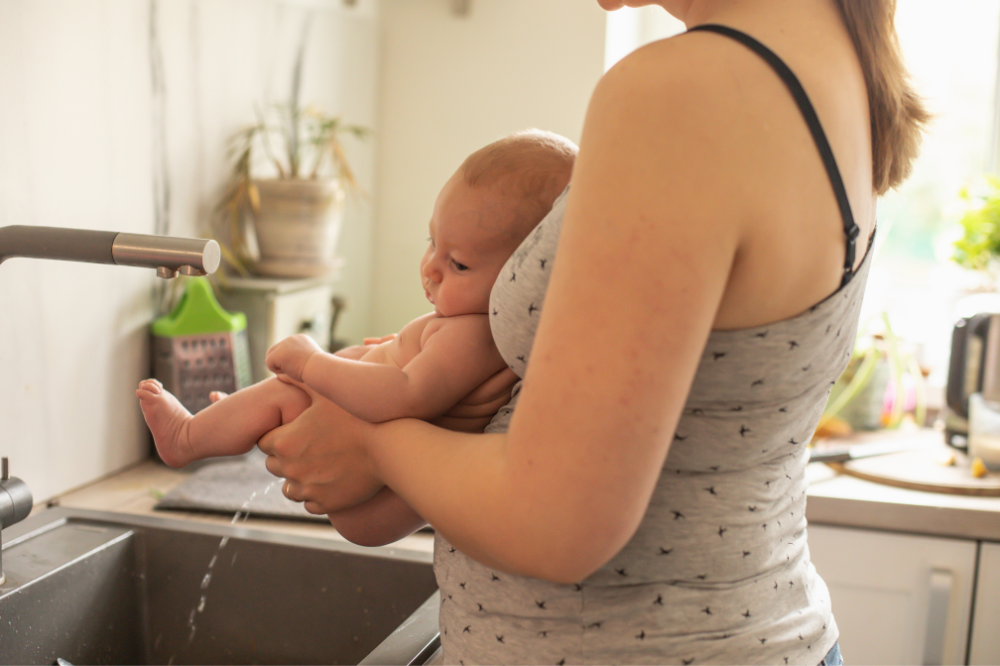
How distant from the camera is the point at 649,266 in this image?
0.44 m

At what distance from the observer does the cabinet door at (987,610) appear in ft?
4.69

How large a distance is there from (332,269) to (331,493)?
1158 millimetres

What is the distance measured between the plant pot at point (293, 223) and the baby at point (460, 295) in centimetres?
96

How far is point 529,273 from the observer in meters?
0.56

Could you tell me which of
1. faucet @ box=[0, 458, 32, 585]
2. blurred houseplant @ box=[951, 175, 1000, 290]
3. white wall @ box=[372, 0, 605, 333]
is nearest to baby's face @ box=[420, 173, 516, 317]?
faucet @ box=[0, 458, 32, 585]

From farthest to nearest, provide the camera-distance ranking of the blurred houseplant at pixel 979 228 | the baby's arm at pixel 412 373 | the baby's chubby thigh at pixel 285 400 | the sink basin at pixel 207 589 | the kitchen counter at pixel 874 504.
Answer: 1. the blurred houseplant at pixel 979 228
2. the kitchen counter at pixel 874 504
3. the sink basin at pixel 207 589
4. the baby's chubby thigh at pixel 285 400
5. the baby's arm at pixel 412 373

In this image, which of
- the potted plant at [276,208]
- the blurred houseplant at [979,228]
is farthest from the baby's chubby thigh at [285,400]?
the blurred houseplant at [979,228]

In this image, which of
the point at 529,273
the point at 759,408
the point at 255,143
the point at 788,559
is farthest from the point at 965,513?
the point at 255,143

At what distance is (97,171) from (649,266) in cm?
113

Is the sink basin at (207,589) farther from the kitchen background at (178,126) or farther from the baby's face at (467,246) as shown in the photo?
the baby's face at (467,246)

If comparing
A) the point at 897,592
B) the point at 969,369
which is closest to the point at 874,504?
the point at 897,592

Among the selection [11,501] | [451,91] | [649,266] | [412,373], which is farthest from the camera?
[451,91]

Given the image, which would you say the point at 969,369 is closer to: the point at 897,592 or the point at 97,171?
the point at 897,592

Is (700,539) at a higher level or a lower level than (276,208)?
lower
